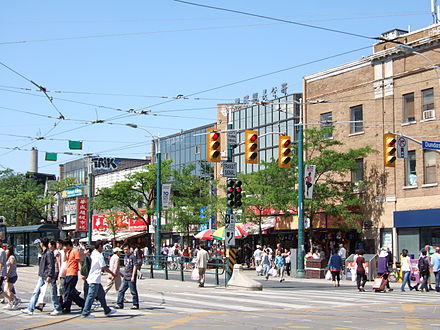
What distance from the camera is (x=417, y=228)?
3647cm

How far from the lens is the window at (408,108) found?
37469 millimetres

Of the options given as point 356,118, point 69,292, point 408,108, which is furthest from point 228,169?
point 356,118

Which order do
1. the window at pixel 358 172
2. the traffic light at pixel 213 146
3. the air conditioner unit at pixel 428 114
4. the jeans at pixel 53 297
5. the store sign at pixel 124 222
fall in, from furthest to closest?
the store sign at pixel 124 222 → the window at pixel 358 172 → the air conditioner unit at pixel 428 114 → the traffic light at pixel 213 146 → the jeans at pixel 53 297

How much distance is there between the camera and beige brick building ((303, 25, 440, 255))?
1416 inches

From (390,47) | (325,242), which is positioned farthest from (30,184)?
(390,47)

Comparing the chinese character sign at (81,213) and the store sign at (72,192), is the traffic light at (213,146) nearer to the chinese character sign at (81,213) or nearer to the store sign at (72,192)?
the chinese character sign at (81,213)

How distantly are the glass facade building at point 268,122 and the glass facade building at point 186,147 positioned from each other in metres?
5.45

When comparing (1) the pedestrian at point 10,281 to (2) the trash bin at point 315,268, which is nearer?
(1) the pedestrian at point 10,281

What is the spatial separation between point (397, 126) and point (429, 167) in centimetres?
306

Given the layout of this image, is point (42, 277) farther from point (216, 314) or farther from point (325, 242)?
point (325, 242)

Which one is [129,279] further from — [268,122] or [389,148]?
[268,122]

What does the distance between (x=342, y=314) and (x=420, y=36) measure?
2470 cm

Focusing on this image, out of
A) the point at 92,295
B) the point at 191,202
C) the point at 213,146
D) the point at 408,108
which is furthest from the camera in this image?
the point at 191,202

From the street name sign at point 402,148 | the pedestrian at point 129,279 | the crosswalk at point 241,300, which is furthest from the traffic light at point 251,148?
the street name sign at point 402,148
